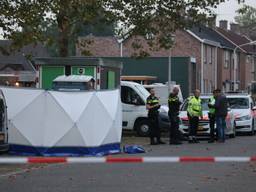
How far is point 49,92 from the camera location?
56.2 ft

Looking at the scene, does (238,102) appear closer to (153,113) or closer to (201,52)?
(153,113)

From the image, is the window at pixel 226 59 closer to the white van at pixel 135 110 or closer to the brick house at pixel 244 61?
the brick house at pixel 244 61

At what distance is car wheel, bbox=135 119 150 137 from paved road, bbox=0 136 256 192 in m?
10.9

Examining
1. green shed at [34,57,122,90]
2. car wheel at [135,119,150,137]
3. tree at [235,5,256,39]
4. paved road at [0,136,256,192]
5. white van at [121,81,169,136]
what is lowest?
paved road at [0,136,256,192]

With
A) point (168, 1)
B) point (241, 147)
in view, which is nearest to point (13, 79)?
point (168, 1)

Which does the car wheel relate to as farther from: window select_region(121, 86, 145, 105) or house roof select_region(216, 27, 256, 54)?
house roof select_region(216, 27, 256, 54)

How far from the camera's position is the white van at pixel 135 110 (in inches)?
1030

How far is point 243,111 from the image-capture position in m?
27.5

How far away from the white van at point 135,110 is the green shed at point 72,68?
88.7 inches

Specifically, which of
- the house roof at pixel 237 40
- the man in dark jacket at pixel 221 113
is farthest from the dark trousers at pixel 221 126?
the house roof at pixel 237 40

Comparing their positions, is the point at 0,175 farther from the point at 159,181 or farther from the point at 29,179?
the point at 159,181

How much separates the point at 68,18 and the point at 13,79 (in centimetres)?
2098

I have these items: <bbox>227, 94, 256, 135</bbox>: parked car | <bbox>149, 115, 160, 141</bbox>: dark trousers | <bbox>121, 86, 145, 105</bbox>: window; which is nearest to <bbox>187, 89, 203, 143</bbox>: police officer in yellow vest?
<bbox>149, 115, 160, 141</bbox>: dark trousers

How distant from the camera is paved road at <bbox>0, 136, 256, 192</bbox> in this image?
11242 millimetres
